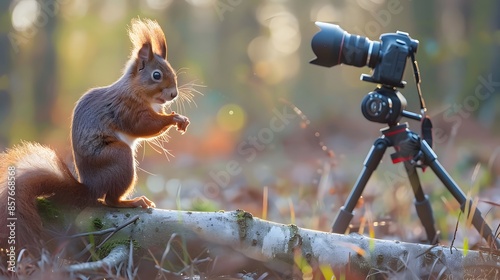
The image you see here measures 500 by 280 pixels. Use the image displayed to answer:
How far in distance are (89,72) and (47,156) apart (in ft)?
21.9

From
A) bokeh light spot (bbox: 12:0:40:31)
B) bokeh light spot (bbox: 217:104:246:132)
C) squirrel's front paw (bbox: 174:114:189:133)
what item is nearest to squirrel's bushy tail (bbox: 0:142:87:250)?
squirrel's front paw (bbox: 174:114:189:133)

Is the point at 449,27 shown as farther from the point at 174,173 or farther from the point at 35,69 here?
the point at 35,69

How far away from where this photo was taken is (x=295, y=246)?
205cm

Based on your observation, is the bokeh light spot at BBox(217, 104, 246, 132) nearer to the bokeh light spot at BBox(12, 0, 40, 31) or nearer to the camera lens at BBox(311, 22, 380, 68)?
the bokeh light spot at BBox(12, 0, 40, 31)

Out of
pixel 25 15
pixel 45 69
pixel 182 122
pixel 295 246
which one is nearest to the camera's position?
pixel 295 246

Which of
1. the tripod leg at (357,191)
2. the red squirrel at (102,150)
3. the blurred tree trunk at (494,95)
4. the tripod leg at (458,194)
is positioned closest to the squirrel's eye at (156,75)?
the red squirrel at (102,150)

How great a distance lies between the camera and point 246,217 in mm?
2045

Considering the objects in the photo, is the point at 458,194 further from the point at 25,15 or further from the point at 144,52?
the point at 25,15

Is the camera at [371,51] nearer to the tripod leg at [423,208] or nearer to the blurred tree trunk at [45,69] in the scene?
the tripod leg at [423,208]

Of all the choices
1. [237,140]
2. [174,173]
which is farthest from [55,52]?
[237,140]

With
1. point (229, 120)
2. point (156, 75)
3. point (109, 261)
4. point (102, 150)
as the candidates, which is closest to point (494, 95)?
point (229, 120)

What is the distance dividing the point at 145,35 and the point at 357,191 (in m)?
1.02

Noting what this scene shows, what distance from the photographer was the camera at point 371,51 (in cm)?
244

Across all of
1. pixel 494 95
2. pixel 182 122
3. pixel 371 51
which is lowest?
pixel 494 95
